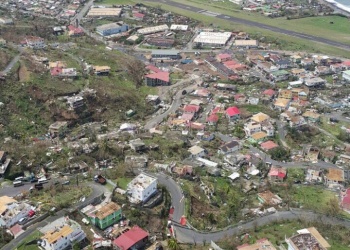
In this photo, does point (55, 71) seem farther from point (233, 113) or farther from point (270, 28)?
point (270, 28)

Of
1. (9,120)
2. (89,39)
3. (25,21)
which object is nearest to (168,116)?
(9,120)

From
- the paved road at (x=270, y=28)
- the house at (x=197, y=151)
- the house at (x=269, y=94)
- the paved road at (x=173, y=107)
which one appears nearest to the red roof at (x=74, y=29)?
the paved road at (x=173, y=107)

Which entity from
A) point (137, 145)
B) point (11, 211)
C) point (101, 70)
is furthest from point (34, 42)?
point (11, 211)

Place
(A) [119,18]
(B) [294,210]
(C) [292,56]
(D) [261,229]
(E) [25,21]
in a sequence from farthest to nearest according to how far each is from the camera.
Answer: (A) [119,18], (E) [25,21], (C) [292,56], (B) [294,210], (D) [261,229]

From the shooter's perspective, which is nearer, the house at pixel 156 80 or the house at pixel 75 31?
the house at pixel 156 80

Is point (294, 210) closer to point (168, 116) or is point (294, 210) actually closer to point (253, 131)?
point (253, 131)

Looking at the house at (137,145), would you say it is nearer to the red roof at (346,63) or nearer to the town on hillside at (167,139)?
the town on hillside at (167,139)
